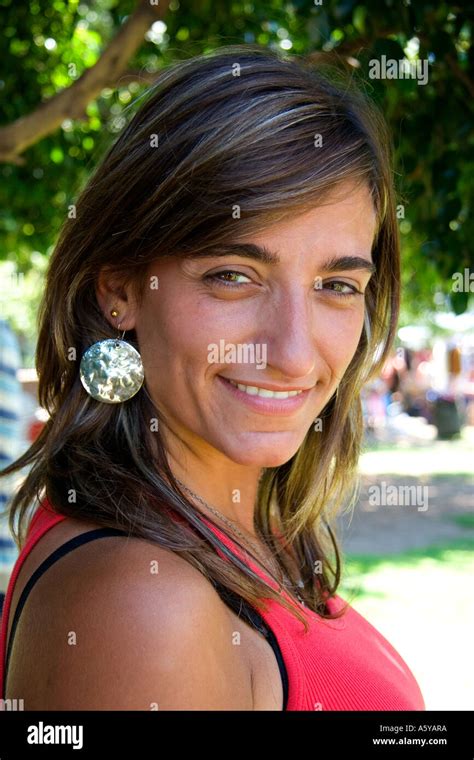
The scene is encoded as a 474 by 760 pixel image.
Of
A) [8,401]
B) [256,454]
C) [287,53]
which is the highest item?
[287,53]

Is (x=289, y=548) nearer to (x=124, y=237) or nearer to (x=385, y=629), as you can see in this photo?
(x=124, y=237)

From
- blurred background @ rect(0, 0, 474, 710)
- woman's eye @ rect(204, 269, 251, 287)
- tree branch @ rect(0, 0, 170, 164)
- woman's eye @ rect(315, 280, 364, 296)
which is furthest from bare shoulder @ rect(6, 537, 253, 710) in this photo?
tree branch @ rect(0, 0, 170, 164)

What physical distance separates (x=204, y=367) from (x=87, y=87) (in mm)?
2717

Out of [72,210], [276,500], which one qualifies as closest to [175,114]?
[72,210]

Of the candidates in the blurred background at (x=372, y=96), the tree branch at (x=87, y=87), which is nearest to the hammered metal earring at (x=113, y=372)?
the blurred background at (x=372, y=96)

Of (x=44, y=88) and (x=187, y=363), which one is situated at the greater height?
(x=44, y=88)

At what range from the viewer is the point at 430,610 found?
7.98 m

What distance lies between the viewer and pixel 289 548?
7.47 feet

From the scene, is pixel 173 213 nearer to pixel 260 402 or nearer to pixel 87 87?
pixel 260 402

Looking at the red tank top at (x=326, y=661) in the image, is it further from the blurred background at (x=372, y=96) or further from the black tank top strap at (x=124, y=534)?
the blurred background at (x=372, y=96)

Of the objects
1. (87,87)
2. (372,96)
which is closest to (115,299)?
(372,96)

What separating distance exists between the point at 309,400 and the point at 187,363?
29 cm

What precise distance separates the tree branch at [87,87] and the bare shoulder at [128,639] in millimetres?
3006

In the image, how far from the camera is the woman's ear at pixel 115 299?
5.69 feet
